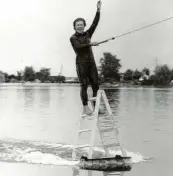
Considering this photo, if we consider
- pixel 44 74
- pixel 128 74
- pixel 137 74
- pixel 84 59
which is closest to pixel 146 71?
pixel 137 74

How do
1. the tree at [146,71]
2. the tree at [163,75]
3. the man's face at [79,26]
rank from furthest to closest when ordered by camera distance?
the tree at [146,71], the tree at [163,75], the man's face at [79,26]

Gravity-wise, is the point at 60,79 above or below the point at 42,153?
above

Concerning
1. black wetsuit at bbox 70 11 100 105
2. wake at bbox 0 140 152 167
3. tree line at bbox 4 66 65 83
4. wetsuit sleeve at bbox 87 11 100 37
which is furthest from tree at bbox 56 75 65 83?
black wetsuit at bbox 70 11 100 105

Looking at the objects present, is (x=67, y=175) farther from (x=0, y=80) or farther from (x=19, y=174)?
(x=0, y=80)

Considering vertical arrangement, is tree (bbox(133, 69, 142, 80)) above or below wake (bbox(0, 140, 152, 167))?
above

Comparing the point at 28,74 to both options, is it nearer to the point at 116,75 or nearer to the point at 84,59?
the point at 116,75

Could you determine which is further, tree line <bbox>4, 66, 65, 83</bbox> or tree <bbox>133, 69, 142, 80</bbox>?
tree line <bbox>4, 66, 65, 83</bbox>

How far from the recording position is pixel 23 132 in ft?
50.8

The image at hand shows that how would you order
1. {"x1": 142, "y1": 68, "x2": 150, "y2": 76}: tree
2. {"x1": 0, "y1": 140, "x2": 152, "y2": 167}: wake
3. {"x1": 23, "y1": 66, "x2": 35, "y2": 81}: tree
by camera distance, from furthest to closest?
{"x1": 23, "y1": 66, "x2": 35, "y2": 81}: tree
{"x1": 142, "y1": 68, "x2": 150, "y2": 76}: tree
{"x1": 0, "y1": 140, "x2": 152, "y2": 167}: wake

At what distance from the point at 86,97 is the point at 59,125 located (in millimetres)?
9168

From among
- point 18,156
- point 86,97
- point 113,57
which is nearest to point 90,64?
point 86,97

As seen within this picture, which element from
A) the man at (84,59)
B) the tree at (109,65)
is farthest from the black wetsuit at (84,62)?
the tree at (109,65)

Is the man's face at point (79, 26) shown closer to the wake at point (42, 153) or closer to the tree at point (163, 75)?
the wake at point (42, 153)

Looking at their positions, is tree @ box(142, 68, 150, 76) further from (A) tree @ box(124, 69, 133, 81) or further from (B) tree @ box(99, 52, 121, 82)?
(B) tree @ box(99, 52, 121, 82)
